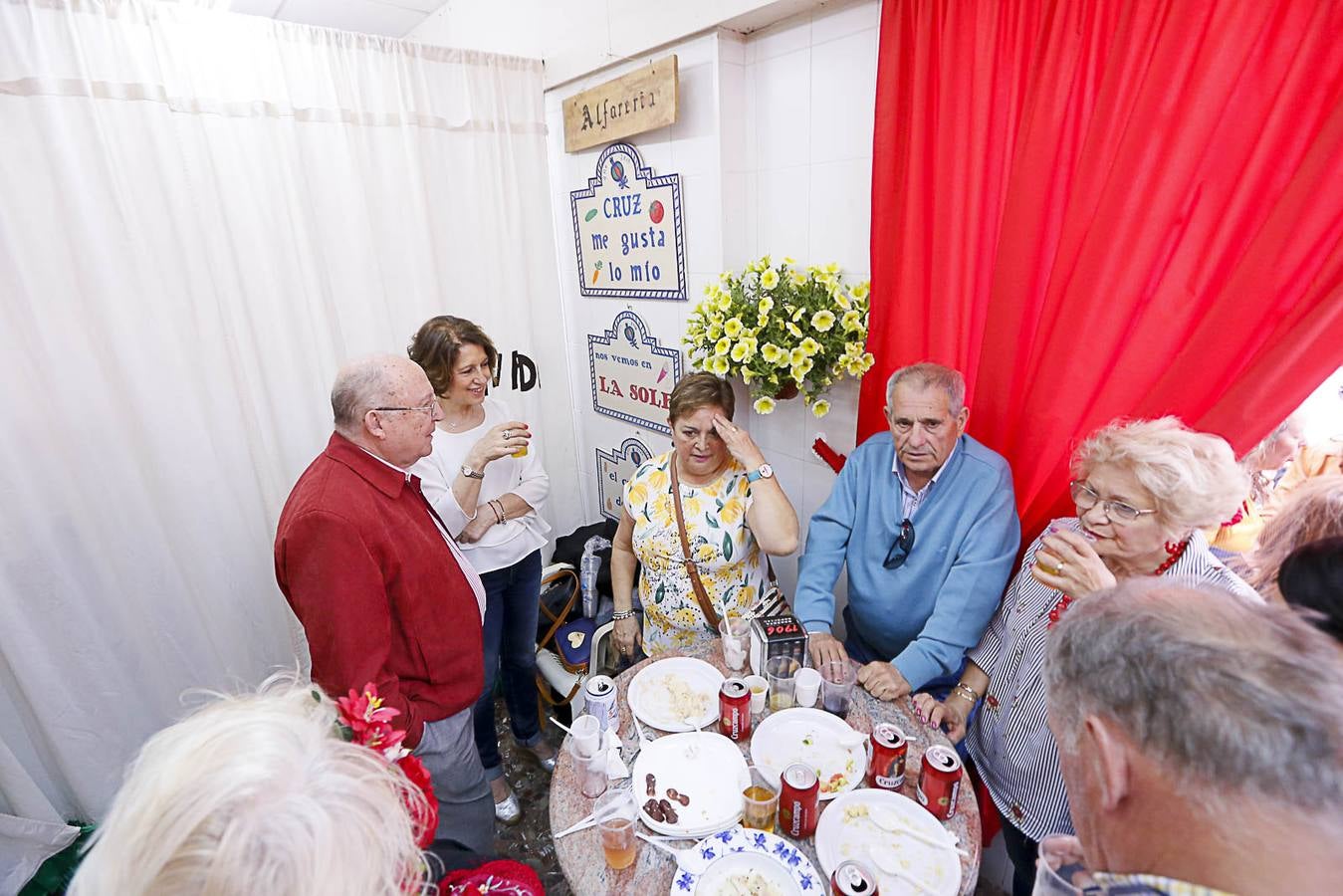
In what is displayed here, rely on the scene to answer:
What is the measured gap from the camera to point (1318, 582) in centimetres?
86

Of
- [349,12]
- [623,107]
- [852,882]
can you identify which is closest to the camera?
[852,882]

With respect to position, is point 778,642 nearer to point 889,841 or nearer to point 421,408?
point 889,841

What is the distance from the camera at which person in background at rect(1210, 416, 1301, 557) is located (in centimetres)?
129

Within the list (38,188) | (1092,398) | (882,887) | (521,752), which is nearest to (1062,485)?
(1092,398)

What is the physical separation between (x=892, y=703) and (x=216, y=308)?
8.27ft

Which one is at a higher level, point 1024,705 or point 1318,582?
point 1318,582

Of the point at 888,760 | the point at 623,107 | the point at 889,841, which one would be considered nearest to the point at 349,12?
the point at 623,107

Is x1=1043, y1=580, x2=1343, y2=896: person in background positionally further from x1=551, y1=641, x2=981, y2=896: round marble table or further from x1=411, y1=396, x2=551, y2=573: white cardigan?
x1=411, y1=396, x2=551, y2=573: white cardigan

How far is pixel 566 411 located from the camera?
10.4 feet

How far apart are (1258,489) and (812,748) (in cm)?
122

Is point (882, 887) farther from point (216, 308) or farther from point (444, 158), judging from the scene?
point (444, 158)

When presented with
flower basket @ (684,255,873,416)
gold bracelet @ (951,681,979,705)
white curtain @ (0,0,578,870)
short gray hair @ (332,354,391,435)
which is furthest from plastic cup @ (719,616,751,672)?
white curtain @ (0,0,578,870)

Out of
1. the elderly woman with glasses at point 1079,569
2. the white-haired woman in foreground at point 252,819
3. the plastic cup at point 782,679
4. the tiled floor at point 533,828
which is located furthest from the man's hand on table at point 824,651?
the white-haired woman in foreground at point 252,819

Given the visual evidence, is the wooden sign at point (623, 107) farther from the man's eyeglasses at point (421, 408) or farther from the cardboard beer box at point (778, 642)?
the cardboard beer box at point (778, 642)
